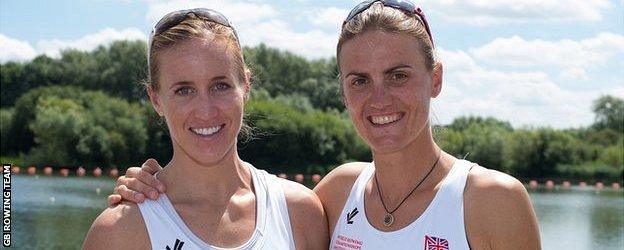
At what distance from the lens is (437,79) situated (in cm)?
456

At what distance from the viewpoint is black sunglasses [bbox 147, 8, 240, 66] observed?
428cm

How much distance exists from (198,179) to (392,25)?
1.34 m

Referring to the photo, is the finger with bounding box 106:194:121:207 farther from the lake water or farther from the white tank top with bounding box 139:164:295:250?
the lake water

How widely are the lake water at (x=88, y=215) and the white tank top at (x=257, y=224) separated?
20487 millimetres

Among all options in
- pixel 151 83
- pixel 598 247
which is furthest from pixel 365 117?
pixel 598 247

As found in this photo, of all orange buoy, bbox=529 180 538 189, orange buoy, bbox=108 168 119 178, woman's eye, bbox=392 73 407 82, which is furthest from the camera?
orange buoy, bbox=529 180 538 189

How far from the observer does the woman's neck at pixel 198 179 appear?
4.32 m

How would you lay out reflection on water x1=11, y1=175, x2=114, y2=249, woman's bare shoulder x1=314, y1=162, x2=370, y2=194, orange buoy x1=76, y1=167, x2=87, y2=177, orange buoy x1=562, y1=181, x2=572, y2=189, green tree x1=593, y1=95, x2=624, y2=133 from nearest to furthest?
woman's bare shoulder x1=314, y1=162, x2=370, y2=194 → reflection on water x1=11, y1=175, x2=114, y2=249 → orange buoy x1=76, y1=167, x2=87, y2=177 → orange buoy x1=562, y1=181, x2=572, y2=189 → green tree x1=593, y1=95, x2=624, y2=133

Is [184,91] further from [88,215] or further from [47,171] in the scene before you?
[47,171]

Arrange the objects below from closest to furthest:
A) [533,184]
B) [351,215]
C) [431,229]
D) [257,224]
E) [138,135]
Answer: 1. [431,229]
2. [257,224]
3. [351,215]
4. [533,184]
5. [138,135]

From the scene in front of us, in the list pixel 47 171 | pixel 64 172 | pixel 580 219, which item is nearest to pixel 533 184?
pixel 580 219

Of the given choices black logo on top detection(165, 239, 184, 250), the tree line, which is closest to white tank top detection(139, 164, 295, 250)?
black logo on top detection(165, 239, 184, 250)

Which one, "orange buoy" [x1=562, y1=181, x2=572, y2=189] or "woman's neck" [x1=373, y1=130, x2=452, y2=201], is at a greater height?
"woman's neck" [x1=373, y1=130, x2=452, y2=201]

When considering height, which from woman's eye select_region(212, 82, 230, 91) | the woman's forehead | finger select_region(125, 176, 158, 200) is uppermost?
the woman's forehead
